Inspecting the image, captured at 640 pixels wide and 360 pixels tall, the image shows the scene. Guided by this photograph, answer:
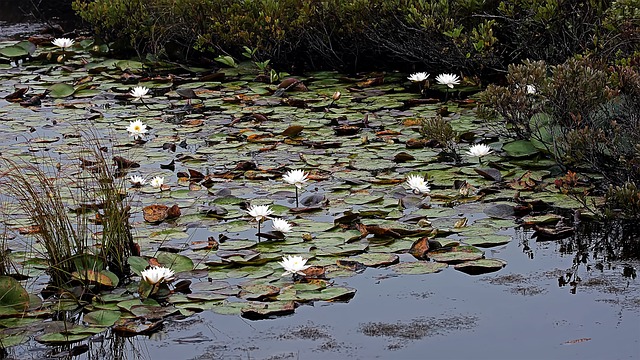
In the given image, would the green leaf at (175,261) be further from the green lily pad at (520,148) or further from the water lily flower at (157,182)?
the green lily pad at (520,148)

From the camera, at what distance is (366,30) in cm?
742

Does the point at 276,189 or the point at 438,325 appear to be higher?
the point at 276,189

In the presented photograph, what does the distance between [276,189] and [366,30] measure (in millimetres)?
3118

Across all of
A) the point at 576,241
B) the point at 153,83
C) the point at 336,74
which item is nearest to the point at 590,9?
the point at 336,74

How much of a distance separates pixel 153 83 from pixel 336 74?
1556 mm

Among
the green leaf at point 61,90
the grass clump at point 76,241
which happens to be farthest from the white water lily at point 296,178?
the green leaf at point 61,90

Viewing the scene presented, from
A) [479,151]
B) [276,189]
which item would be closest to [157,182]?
[276,189]

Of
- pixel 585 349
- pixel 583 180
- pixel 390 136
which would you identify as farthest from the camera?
pixel 390 136

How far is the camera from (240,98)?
6.73 meters

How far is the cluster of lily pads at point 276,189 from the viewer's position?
3.48 meters

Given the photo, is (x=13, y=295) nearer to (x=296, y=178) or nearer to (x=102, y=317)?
(x=102, y=317)

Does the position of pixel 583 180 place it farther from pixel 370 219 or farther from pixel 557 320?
pixel 557 320

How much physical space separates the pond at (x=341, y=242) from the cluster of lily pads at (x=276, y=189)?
0.05ft

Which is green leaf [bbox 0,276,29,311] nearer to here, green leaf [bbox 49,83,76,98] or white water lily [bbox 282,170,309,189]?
white water lily [bbox 282,170,309,189]
